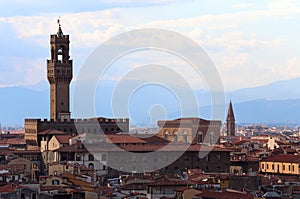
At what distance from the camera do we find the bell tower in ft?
250

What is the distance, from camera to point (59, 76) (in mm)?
76125

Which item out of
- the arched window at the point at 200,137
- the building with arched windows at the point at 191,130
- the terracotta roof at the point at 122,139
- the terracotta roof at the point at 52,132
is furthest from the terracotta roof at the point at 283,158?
the terracotta roof at the point at 52,132

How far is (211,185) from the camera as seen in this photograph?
40906 mm

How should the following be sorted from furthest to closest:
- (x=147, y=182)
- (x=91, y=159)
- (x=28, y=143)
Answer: (x=28, y=143), (x=91, y=159), (x=147, y=182)

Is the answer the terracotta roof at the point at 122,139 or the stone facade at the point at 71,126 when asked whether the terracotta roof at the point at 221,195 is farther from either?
the stone facade at the point at 71,126

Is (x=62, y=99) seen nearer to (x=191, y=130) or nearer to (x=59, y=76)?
(x=59, y=76)

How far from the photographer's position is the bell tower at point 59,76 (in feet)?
250

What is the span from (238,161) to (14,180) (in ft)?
66.7

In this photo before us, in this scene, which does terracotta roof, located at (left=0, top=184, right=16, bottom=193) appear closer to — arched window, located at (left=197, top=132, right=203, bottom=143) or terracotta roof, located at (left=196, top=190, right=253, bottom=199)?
terracotta roof, located at (left=196, top=190, right=253, bottom=199)

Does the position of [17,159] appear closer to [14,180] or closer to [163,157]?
[163,157]

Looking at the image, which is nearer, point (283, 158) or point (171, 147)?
point (283, 158)

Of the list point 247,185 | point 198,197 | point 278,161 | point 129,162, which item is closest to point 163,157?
point 129,162

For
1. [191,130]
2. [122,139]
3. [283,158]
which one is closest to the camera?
[283,158]

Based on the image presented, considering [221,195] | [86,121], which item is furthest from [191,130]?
[221,195]
